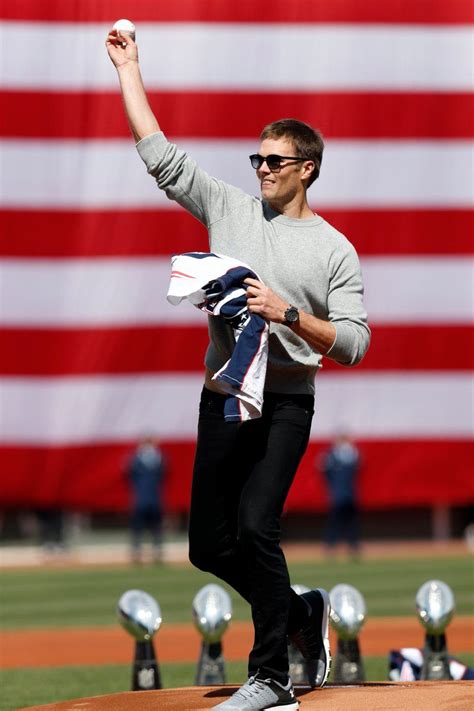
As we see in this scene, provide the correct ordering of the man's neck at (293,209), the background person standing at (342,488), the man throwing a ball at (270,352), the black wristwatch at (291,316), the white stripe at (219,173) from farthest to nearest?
the background person standing at (342,488), the white stripe at (219,173), the man's neck at (293,209), the man throwing a ball at (270,352), the black wristwatch at (291,316)

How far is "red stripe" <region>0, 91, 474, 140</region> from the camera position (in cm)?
1827

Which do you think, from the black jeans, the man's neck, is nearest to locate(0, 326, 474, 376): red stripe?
the man's neck

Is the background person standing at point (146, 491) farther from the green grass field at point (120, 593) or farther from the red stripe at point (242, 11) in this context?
the red stripe at point (242, 11)

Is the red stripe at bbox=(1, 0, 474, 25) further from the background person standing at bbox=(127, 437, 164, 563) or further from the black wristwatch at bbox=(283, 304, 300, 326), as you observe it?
the black wristwatch at bbox=(283, 304, 300, 326)

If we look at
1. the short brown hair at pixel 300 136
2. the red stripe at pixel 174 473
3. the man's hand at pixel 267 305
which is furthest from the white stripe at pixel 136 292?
the man's hand at pixel 267 305

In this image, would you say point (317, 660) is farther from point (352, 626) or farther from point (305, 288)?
point (305, 288)

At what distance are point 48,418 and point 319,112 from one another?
4832 millimetres

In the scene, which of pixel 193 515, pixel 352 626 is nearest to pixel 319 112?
pixel 352 626

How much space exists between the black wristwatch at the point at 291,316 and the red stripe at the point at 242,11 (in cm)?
1380

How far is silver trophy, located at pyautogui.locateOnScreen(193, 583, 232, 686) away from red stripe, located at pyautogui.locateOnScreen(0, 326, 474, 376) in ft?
37.1

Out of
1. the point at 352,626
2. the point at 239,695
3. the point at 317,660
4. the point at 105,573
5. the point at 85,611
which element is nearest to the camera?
the point at 239,695

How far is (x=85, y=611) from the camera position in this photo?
13.6 meters

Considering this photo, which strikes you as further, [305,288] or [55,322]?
[55,322]

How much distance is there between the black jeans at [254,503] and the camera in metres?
5.14
